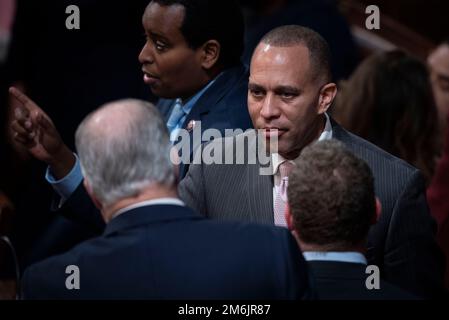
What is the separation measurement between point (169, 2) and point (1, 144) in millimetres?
1793

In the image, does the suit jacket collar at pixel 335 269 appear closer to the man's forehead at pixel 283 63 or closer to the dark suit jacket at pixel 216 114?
the man's forehead at pixel 283 63

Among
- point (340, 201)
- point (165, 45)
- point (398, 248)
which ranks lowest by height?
point (398, 248)

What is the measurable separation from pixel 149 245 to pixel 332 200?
405 millimetres

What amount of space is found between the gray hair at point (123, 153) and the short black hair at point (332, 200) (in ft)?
0.93

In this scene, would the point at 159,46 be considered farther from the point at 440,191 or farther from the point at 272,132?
the point at 440,191

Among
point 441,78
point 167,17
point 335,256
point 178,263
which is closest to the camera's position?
point 178,263

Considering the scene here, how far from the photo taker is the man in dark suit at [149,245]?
2275mm

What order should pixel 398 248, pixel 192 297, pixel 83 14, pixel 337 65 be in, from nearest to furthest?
pixel 192 297 → pixel 398 248 → pixel 83 14 → pixel 337 65

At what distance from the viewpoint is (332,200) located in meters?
2.38

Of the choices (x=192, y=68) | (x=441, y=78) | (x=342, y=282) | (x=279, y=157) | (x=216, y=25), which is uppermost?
(x=216, y=25)

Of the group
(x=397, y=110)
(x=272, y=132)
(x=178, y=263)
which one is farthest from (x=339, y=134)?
(x=397, y=110)
